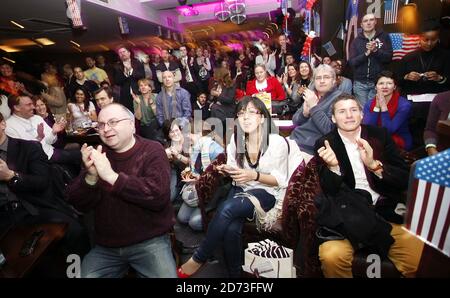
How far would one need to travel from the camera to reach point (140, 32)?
275cm

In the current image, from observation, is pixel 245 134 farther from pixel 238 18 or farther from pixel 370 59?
pixel 370 59

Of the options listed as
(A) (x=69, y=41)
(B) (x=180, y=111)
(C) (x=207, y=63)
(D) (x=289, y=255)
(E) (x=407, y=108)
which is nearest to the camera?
(D) (x=289, y=255)

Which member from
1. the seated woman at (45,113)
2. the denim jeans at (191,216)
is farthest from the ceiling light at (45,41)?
the denim jeans at (191,216)

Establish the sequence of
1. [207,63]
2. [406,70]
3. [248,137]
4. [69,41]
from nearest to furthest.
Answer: [248,137]
[69,41]
[406,70]
[207,63]

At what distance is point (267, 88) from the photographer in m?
3.75

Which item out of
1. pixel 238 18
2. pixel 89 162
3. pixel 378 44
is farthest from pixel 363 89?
pixel 89 162

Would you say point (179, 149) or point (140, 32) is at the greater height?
point (140, 32)

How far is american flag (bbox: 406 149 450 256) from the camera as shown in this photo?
3.84ft

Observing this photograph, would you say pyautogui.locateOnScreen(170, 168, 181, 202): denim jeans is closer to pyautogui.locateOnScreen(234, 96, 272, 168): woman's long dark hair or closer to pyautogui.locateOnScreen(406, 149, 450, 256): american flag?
pyautogui.locateOnScreen(234, 96, 272, 168): woman's long dark hair

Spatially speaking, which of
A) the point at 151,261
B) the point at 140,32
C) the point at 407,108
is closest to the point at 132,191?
the point at 151,261

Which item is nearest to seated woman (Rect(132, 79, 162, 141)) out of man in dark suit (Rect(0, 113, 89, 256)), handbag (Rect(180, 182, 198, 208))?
handbag (Rect(180, 182, 198, 208))

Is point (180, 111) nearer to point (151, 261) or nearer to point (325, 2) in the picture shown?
point (151, 261)

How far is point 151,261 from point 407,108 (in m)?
2.37

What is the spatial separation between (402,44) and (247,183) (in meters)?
2.76
